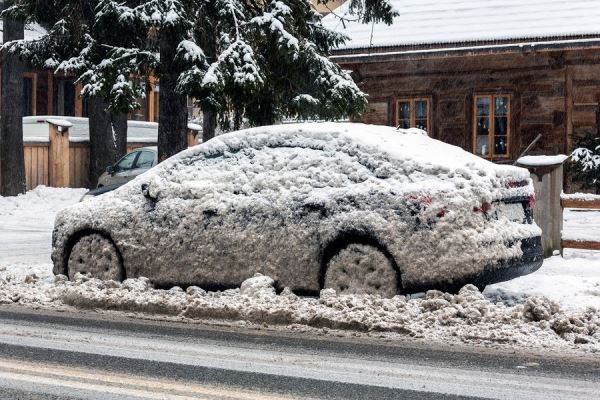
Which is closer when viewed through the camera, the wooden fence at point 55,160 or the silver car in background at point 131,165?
the silver car in background at point 131,165

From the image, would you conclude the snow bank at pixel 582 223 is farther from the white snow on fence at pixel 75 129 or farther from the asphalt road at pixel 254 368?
the white snow on fence at pixel 75 129

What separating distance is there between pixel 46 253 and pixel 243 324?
6758 millimetres

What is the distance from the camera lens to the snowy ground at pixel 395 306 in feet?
24.6

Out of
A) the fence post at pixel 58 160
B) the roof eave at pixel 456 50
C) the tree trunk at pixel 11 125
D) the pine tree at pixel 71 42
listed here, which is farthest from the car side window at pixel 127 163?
the roof eave at pixel 456 50

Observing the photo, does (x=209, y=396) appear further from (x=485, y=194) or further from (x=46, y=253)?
(x=46, y=253)

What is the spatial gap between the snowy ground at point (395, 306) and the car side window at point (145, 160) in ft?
37.0

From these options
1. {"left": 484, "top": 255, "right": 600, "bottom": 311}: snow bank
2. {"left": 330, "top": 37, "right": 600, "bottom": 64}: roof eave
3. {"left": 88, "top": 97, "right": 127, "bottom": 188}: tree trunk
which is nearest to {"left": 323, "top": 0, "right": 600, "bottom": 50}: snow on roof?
{"left": 330, "top": 37, "right": 600, "bottom": 64}: roof eave

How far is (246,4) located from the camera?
58.4 feet

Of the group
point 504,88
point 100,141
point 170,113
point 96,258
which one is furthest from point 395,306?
point 100,141

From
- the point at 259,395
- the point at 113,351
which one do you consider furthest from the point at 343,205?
the point at 259,395

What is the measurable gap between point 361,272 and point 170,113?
910 centimetres

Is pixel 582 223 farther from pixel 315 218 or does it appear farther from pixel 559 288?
pixel 315 218

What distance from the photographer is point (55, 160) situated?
1064 inches

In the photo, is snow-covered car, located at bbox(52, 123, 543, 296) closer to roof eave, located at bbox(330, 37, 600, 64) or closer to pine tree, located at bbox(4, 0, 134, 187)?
pine tree, located at bbox(4, 0, 134, 187)
